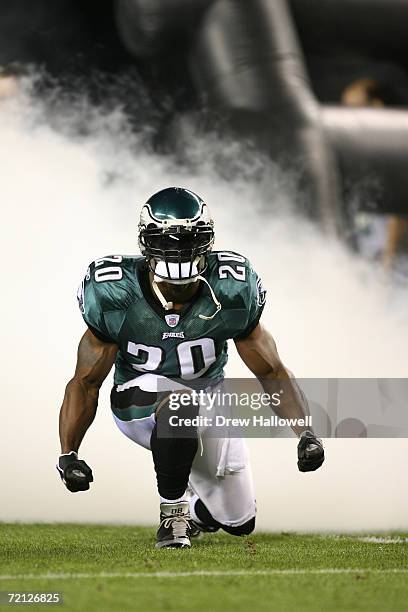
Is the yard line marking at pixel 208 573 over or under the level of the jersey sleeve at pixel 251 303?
under

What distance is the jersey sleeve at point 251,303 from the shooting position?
323cm

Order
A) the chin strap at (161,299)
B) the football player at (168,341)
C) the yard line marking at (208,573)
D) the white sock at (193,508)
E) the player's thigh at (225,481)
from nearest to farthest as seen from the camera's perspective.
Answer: the yard line marking at (208,573), the football player at (168,341), the chin strap at (161,299), the player's thigh at (225,481), the white sock at (193,508)

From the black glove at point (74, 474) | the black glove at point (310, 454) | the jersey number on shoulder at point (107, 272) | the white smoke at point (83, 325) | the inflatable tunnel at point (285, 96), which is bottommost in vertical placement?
the black glove at point (74, 474)

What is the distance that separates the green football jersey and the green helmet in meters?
0.09

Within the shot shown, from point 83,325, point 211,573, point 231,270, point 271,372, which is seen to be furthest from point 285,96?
point 211,573

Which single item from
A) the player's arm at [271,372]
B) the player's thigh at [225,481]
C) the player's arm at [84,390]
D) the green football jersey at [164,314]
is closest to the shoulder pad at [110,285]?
the green football jersey at [164,314]

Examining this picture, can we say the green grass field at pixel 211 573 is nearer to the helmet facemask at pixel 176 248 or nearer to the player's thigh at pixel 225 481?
the player's thigh at pixel 225 481

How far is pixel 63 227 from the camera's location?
15.7ft

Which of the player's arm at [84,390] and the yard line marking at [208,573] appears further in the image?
the player's arm at [84,390]

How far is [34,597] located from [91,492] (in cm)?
241

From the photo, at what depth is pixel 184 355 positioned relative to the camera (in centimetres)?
327

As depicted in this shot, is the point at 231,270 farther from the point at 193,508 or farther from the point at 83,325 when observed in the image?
the point at 83,325

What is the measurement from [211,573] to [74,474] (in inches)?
22.1

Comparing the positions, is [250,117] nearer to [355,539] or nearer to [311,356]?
[311,356]
